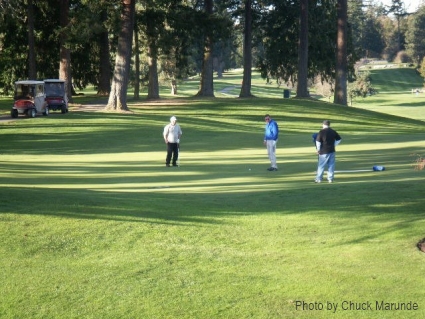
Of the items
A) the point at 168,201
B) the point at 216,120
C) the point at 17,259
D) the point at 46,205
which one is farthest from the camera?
the point at 216,120

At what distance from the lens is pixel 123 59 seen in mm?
48219

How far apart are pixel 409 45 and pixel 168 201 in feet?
496

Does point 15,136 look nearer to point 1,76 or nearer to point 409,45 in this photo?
point 1,76

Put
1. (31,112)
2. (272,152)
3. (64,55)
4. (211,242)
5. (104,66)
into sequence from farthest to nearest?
1. (104,66)
2. (64,55)
3. (31,112)
4. (272,152)
5. (211,242)

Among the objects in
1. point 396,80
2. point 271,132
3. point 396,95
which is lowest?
point 396,95

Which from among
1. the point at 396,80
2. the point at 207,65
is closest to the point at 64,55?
the point at 207,65

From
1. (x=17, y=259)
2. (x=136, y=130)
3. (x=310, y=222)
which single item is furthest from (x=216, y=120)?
(x=17, y=259)

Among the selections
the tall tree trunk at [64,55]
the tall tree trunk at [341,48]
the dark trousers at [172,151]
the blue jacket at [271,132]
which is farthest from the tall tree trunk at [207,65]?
the blue jacket at [271,132]

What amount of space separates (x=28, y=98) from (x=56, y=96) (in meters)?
2.55

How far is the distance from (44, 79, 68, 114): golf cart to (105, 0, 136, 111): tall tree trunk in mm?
2959

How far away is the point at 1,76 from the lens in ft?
220

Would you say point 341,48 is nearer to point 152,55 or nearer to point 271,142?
point 152,55

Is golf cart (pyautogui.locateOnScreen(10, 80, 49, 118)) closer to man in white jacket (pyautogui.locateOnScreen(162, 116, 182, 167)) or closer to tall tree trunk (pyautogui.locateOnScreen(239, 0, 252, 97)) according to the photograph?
tall tree trunk (pyautogui.locateOnScreen(239, 0, 252, 97))

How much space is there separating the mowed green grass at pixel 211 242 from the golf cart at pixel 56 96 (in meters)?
23.3
